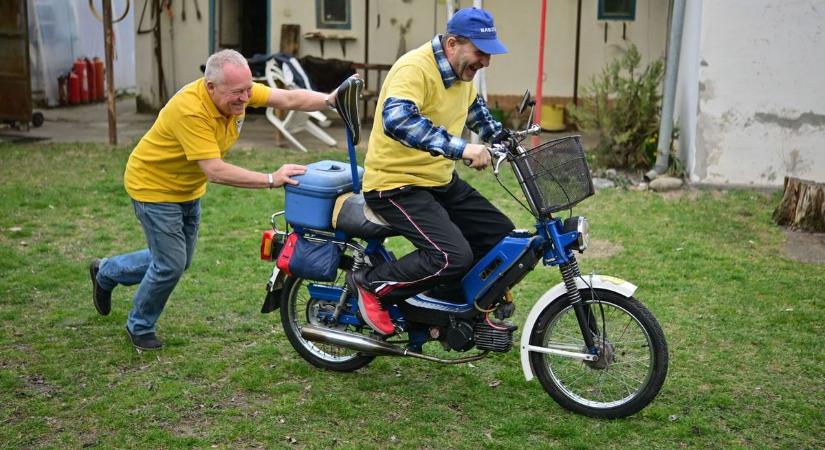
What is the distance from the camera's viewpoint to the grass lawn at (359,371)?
4.44m

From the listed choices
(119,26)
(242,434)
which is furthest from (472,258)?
(119,26)

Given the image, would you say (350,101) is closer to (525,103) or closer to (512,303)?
(525,103)

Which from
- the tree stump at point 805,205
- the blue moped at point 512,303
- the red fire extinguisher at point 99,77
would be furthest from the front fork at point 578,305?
the red fire extinguisher at point 99,77

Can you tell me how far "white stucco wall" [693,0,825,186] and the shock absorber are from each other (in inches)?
215

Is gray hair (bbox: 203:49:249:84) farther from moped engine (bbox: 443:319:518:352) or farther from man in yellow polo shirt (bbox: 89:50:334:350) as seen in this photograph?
moped engine (bbox: 443:319:518:352)

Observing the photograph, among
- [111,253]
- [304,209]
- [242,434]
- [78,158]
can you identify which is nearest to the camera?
[242,434]

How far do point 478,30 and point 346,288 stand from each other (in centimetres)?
147

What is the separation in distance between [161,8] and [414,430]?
36.4 feet

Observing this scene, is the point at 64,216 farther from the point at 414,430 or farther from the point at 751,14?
the point at 751,14

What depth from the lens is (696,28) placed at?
373 inches

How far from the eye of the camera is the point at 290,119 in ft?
38.7

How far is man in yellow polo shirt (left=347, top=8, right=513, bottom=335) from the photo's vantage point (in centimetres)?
428

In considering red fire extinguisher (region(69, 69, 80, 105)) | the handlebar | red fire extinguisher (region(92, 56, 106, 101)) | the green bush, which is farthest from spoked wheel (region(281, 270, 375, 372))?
red fire extinguisher (region(92, 56, 106, 101))

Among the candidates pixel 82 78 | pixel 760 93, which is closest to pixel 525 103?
pixel 760 93
